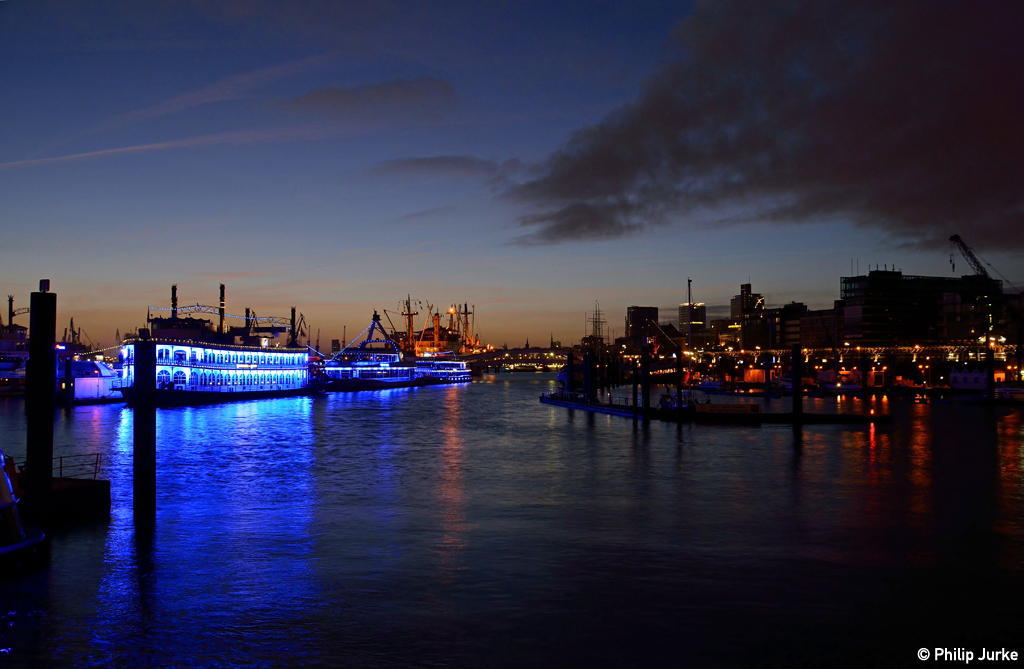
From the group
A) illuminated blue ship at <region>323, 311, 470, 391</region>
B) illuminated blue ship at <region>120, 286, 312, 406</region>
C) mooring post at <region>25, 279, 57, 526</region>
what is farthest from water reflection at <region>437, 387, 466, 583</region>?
illuminated blue ship at <region>323, 311, 470, 391</region>

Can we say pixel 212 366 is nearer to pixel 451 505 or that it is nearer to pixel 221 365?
pixel 221 365

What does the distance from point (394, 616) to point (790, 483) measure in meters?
21.4

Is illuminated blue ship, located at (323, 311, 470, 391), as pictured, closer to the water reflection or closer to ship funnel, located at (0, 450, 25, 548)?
the water reflection

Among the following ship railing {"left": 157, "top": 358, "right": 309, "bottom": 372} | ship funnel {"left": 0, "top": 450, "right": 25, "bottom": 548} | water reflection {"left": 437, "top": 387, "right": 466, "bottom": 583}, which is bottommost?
water reflection {"left": 437, "top": 387, "right": 466, "bottom": 583}

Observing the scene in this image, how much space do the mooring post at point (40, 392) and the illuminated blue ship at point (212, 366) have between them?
62882mm

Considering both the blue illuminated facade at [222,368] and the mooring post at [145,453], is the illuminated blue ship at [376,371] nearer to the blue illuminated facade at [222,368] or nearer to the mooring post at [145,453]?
the blue illuminated facade at [222,368]

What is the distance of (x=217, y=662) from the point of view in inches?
500

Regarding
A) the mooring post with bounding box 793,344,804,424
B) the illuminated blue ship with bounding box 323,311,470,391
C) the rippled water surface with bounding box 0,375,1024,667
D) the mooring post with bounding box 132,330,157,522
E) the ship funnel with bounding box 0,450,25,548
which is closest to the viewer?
the rippled water surface with bounding box 0,375,1024,667

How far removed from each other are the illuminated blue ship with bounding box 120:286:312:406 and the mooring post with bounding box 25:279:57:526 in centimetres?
6288

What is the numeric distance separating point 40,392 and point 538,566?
13194mm

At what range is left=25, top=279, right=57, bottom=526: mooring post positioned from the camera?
18547 mm

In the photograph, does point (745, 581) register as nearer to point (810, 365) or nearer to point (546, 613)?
point (546, 613)

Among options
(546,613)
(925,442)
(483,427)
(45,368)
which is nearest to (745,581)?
(546,613)

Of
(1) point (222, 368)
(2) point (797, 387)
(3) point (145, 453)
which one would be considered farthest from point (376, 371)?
(3) point (145, 453)
